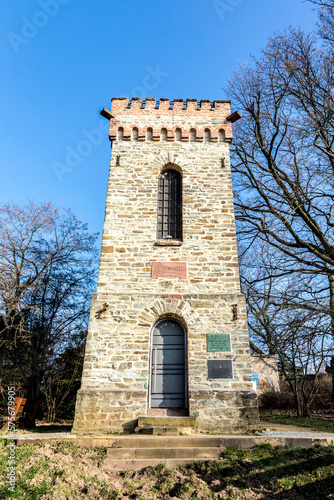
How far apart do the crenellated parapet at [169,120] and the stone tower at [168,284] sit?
32 mm

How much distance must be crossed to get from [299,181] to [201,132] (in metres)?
3.93

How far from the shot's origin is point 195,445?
5.96 metres

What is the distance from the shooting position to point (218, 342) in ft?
25.6

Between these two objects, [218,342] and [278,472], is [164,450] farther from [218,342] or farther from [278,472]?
[218,342]

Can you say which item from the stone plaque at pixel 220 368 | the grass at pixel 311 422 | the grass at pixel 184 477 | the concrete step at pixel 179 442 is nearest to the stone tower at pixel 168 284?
the stone plaque at pixel 220 368

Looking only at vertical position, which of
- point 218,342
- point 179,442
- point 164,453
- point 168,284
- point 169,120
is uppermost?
point 169,120

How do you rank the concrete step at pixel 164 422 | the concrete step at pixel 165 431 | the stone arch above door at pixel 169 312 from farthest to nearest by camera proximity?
the stone arch above door at pixel 169 312, the concrete step at pixel 164 422, the concrete step at pixel 165 431

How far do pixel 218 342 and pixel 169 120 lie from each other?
6864mm

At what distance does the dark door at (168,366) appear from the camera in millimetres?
7555

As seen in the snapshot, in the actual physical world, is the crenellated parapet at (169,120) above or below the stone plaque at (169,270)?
above

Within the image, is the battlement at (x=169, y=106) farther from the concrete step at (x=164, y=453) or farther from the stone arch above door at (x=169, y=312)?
the concrete step at (x=164, y=453)

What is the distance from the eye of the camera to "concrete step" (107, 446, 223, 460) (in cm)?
559

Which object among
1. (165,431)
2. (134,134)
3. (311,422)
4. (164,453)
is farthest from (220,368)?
(134,134)

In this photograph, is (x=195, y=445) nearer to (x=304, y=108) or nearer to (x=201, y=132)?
(x=201, y=132)
